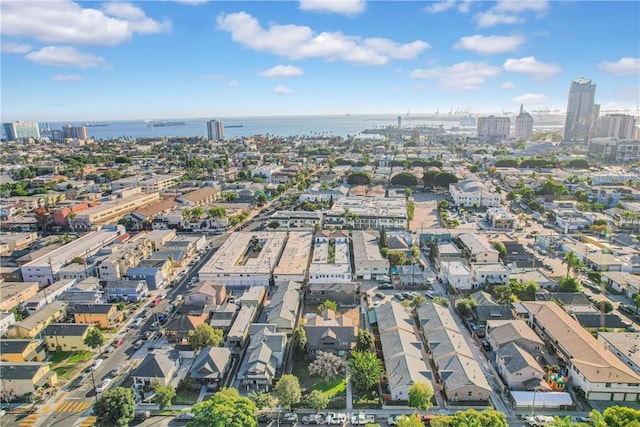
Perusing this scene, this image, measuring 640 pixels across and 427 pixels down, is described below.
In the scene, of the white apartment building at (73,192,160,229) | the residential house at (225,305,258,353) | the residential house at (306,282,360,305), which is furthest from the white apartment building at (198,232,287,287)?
the white apartment building at (73,192,160,229)

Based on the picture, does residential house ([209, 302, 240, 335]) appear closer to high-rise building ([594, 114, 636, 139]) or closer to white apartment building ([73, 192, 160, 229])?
white apartment building ([73, 192, 160, 229])

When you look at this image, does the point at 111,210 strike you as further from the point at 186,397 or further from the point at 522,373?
the point at 522,373

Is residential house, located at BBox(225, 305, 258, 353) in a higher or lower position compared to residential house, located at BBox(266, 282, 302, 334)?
lower

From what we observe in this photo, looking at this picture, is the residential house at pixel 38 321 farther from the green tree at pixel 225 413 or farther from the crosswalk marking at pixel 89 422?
the green tree at pixel 225 413

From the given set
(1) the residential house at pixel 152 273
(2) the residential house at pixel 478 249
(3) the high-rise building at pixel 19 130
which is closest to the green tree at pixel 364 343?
(2) the residential house at pixel 478 249

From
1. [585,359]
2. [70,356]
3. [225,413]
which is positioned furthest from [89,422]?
[585,359]

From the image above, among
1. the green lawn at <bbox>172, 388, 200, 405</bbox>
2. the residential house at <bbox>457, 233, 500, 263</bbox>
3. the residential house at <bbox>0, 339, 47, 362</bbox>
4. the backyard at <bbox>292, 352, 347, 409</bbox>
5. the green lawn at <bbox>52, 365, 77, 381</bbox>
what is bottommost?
the green lawn at <bbox>52, 365, 77, 381</bbox>
